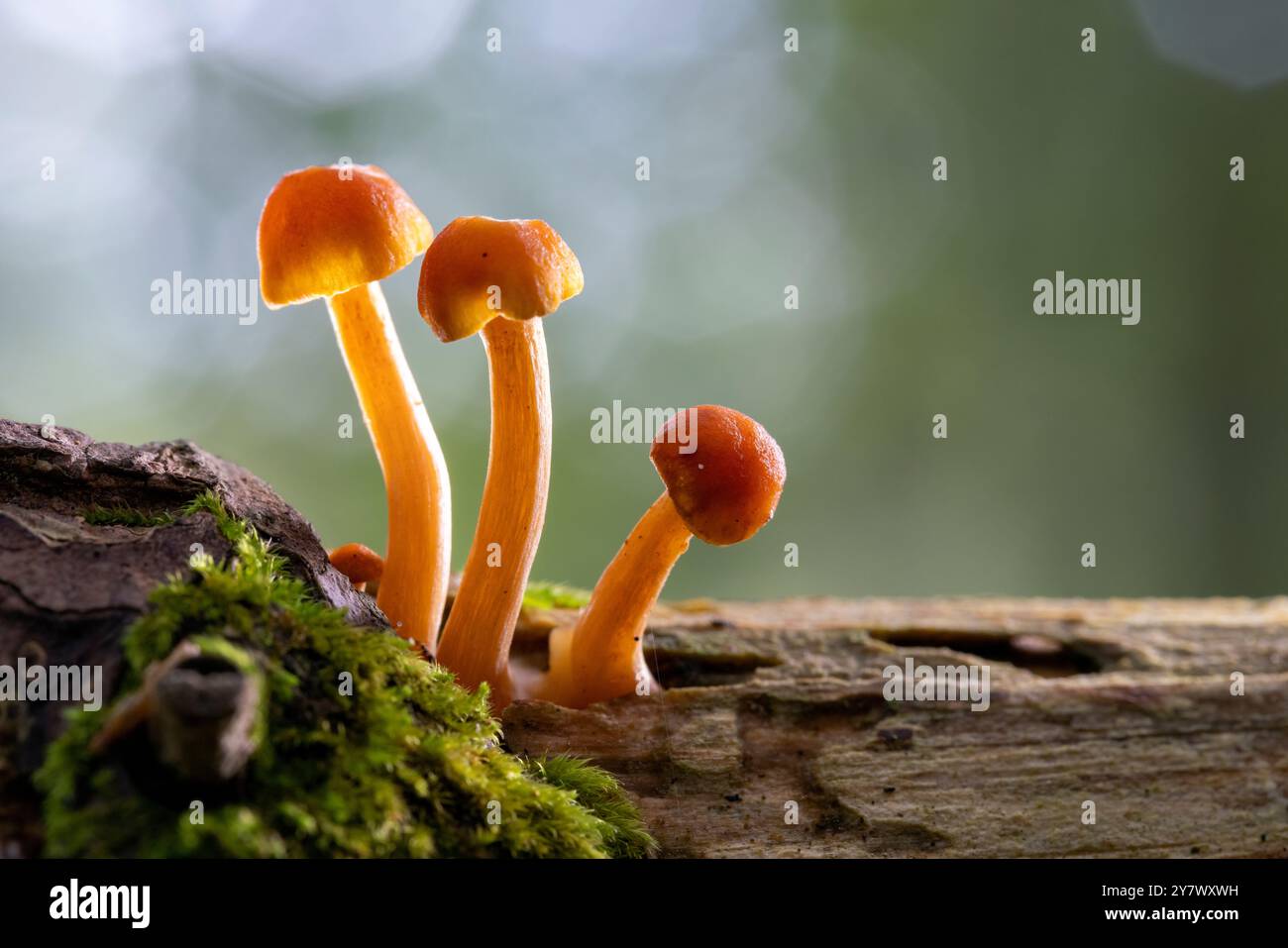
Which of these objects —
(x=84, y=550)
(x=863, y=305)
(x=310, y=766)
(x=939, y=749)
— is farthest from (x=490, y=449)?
(x=863, y=305)

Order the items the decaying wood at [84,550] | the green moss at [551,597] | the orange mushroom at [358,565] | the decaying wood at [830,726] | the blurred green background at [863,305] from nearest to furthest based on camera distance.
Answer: the decaying wood at [84,550] < the decaying wood at [830,726] < the orange mushroom at [358,565] < the green moss at [551,597] < the blurred green background at [863,305]

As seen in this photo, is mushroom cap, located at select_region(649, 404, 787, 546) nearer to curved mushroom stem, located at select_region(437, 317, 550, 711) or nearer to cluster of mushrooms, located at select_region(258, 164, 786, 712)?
cluster of mushrooms, located at select_region(258, 164, 786, 712)

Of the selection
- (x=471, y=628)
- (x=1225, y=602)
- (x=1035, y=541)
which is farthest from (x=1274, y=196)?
(x=471, y=628)

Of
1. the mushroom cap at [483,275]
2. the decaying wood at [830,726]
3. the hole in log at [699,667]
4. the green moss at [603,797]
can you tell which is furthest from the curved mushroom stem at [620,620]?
the mushroom cap at [483,275]

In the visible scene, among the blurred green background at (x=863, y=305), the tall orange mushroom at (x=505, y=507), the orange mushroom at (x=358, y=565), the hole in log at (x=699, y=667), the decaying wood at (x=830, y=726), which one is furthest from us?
the blurred green background at (x=863, y=305)

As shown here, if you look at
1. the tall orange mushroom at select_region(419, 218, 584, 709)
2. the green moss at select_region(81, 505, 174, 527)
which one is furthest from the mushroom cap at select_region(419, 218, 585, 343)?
the green moss at select_region(81, 505, 174, 527)

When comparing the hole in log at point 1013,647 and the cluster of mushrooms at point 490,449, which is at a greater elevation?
the cluster of mushrooms at point 490,449

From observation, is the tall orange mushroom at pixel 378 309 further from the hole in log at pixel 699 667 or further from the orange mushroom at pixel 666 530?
the hole in log at pixel 699 667

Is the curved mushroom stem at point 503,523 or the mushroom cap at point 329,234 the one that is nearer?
the mushroom cap at point 329,234
